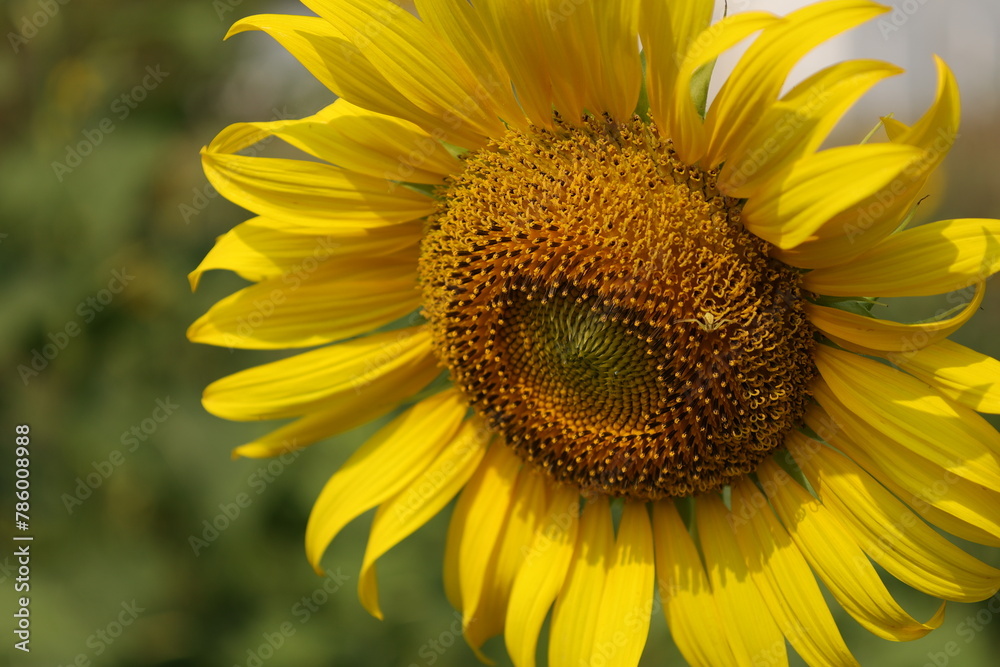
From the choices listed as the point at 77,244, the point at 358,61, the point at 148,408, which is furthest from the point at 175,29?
the point at 358,61

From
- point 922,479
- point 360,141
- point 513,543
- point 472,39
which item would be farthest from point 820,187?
point 513,543

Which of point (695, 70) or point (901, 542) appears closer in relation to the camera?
point (695, 70)

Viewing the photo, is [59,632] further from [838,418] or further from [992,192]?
[992,192]

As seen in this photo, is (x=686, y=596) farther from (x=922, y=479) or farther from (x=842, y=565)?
(x=922, y=479)

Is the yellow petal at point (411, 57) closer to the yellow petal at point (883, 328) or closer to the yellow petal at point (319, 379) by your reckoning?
the yellow petal at point (319, 379)

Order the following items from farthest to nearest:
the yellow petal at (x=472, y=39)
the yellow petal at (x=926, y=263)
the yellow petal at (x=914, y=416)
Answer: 1. the yellow petal at (x=472, y=39)
2. the yellow petal at (x=914, y=416)
3. the yellow petal at (x=926, y=263)

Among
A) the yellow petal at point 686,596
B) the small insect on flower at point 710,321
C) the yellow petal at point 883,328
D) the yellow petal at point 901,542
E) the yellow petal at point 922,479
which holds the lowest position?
the yellow petal at point 686,596

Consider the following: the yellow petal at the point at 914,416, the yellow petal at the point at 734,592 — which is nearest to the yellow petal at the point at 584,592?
the yellow petal at the point at 734,592
